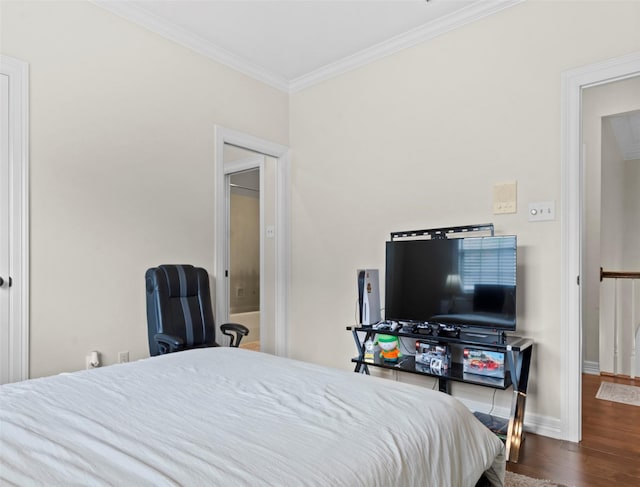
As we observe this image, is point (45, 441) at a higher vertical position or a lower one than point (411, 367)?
higher

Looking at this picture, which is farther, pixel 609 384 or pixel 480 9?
pixel 609 384

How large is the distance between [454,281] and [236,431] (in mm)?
2121

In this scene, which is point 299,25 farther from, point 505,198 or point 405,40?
point 505,198

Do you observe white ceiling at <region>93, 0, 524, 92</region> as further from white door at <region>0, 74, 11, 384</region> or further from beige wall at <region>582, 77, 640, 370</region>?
beige wall at <region>582, 77, 640, 370</region>

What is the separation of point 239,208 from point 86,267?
346cm

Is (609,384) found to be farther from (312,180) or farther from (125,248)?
(125,248)

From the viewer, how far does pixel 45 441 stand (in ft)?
3.28

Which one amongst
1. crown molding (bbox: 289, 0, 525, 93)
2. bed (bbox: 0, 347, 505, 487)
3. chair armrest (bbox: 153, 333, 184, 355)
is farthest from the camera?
crown molding (bbox: 289, 0, 525, 93)

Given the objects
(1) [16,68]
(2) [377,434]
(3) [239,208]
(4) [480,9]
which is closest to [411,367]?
(2) [377,434]

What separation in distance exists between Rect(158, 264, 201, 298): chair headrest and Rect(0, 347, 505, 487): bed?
1.31 m

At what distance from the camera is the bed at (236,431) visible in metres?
0.89

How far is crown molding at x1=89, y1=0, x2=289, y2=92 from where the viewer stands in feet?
10.0

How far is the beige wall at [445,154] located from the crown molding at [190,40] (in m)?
0.40

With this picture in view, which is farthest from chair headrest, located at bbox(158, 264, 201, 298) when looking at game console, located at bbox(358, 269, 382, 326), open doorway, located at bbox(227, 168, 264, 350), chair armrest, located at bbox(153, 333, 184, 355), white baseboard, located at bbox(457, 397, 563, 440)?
open doorway, located at bbox(227, 168, 264, 350)
